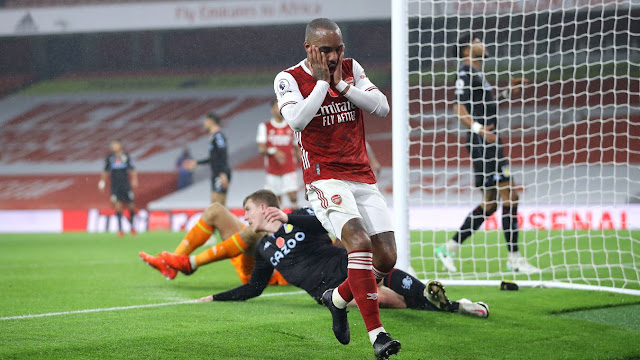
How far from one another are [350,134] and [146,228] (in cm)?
1478

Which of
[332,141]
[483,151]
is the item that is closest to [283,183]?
[483,151]

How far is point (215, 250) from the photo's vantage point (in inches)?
239

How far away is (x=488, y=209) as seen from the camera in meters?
7.13

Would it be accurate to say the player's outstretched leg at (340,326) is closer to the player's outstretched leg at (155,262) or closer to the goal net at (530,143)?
the goal net at (530,143)

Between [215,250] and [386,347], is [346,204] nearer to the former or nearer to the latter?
[386,347]

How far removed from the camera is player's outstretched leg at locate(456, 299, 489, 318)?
4738 mm

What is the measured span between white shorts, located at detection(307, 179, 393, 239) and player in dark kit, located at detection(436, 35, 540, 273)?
3.12 m

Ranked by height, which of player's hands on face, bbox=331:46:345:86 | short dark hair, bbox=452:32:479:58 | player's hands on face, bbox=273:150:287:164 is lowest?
player's hands on face, bbox=273:150:287:164

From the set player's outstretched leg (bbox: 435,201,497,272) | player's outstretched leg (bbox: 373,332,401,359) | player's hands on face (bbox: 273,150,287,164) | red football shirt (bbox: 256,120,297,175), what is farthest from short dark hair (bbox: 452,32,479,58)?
red football shirt (bbox: 256,120,297,175)

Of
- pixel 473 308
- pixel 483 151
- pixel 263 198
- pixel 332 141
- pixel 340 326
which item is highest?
pixel 332 141

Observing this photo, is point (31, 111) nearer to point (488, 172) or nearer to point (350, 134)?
point (488, 172)

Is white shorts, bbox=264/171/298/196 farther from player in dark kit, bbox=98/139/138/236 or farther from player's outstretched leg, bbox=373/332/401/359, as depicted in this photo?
player's outstretched leg, bbox=373/332/401/359

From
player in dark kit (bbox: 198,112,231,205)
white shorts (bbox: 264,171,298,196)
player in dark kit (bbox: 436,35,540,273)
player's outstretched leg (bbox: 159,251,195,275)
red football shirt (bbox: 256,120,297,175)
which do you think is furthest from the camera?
white shorts (bbox: 264,171,298,196)

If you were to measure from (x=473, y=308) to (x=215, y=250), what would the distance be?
7.30 feet
